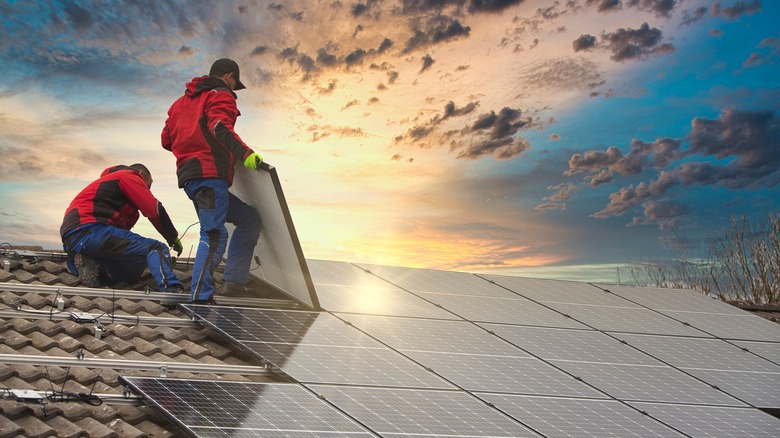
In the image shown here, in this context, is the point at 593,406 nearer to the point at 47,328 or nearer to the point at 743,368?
the point at 743,368

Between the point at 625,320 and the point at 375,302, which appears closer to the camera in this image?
the point at 375,302

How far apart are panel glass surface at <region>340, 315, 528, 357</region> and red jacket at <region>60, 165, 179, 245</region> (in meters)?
2.74

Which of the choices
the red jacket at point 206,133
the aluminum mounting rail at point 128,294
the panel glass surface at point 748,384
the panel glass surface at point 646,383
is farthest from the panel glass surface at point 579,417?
the red jacket at point 206,133

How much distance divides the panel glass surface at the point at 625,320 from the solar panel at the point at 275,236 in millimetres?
3827

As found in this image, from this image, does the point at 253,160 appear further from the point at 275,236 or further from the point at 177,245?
the point at 177,245

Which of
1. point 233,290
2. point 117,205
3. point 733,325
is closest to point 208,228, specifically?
point 233,290

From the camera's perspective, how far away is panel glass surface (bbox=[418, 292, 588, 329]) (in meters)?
10.8

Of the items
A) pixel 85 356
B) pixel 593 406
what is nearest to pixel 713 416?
pixel 593 406

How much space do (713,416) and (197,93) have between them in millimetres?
6790

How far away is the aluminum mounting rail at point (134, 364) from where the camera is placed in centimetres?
731

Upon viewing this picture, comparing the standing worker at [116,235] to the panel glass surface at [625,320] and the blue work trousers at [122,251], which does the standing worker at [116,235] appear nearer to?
the blue work trousers at [122,251]

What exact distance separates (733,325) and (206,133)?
808cm

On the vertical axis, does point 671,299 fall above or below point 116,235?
above

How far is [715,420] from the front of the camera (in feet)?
28.6
